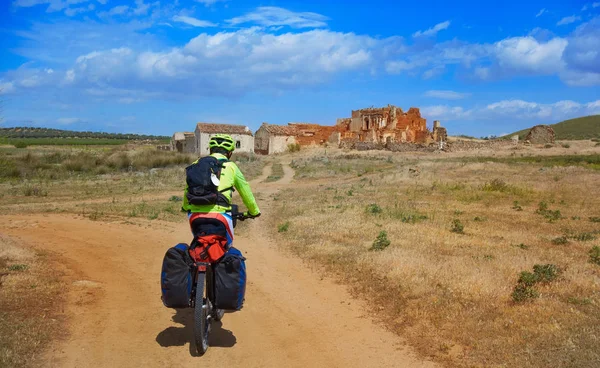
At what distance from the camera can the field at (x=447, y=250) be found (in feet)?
18.7

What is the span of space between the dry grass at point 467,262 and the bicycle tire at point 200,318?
2467 millimetres

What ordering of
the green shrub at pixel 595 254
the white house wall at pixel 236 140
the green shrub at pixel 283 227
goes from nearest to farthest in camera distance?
the green shrub at pixel 595 254 < the green shrub at pixel 283 227 < the white house wall at pixel 236 140

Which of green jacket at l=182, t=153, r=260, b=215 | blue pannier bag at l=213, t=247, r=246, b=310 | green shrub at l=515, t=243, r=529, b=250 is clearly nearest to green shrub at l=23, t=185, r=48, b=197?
green jacket at l=182, t=153, r=260, b=215

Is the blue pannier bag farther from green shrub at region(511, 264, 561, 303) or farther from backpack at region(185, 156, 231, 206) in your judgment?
green shrub at region(511, 264, 561, 303)

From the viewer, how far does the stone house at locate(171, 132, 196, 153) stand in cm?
5721

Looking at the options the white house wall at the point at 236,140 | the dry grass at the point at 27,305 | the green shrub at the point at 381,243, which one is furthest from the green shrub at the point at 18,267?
the white house wall at the point at 236,140

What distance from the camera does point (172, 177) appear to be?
30.0 metres

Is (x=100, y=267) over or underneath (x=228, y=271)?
underneath

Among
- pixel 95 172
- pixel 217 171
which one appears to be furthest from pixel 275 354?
pixel 95 172

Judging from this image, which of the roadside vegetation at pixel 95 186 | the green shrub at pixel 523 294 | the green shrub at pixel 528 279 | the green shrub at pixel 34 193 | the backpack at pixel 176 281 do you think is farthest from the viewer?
the green shrub at pixel 34 193

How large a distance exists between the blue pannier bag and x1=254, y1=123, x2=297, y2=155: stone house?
5080cm

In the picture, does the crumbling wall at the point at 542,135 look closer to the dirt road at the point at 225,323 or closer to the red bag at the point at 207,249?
the dirt road at the point at 225,323

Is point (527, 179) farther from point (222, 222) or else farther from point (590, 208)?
point (222, 222)

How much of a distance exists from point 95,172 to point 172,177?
28.9 feet
